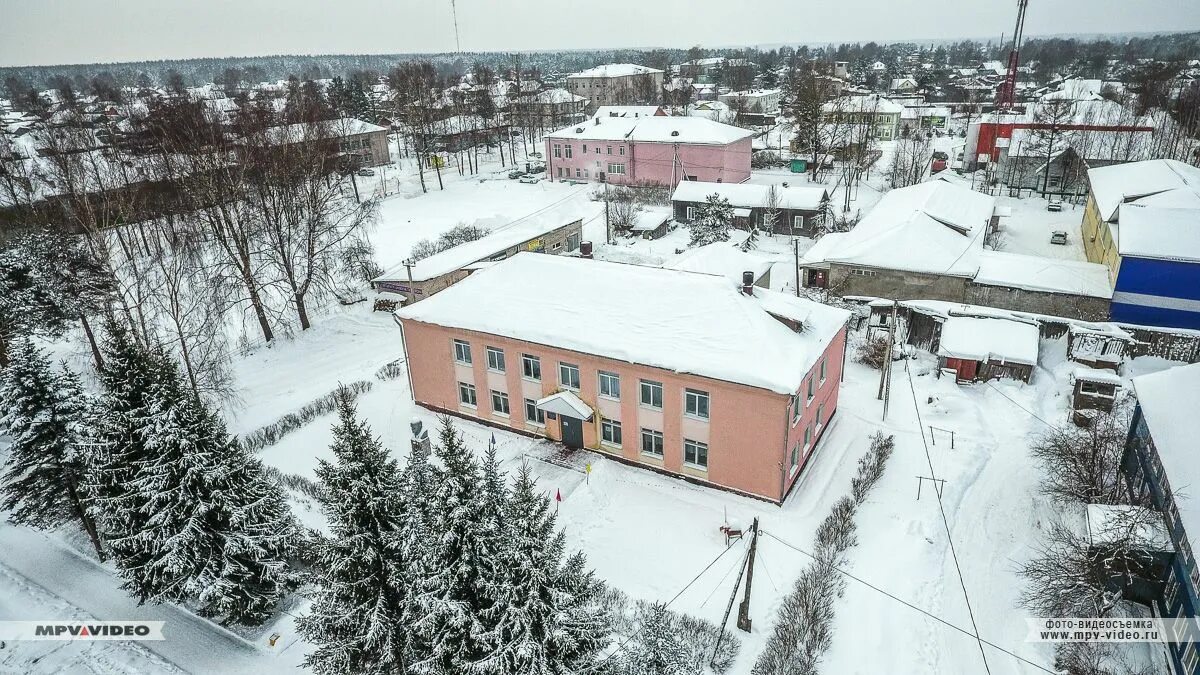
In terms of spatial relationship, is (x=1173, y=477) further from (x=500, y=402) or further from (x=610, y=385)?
(x=500, y=402)

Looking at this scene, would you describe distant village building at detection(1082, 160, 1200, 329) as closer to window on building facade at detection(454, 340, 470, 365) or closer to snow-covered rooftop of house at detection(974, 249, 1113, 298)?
snow-covered rooftop of house at detection(974, 249, 1113, 298)

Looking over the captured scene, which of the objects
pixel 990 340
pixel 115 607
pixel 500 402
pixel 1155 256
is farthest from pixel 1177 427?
pixel 115 607

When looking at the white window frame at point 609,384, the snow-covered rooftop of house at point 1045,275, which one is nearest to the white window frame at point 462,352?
the white window frame at point 609,384

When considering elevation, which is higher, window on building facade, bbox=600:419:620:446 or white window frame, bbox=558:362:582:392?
white window frame, bbox=558:362:582:392

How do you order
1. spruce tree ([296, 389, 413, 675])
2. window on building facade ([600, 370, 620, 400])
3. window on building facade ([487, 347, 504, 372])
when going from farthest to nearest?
1. window on building facade ([487, 347, 504, 372])
2. window on building facade ([600, 370, 620, 400])
3. spruce tree ([296, 389, 413, 675])

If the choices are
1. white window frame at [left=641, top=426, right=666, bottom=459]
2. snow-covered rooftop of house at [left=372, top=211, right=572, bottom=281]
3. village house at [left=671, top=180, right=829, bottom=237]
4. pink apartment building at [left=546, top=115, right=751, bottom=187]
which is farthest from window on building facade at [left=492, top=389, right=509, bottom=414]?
pink apartment building at [left=546, top=115, right=751, bottom=187]

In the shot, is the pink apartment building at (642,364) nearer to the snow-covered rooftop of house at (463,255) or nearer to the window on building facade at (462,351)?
the window on building facade at (462,351)

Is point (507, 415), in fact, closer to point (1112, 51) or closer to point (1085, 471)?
point (1085, 471)

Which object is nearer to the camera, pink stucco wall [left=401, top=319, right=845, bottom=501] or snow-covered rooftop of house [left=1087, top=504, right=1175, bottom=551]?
snow-covered rooftop of house [left=1087, top=504, right=1175, bottom=551]
